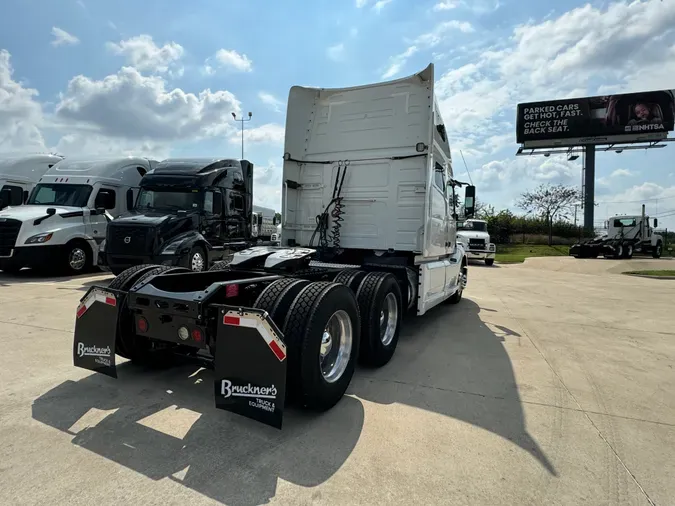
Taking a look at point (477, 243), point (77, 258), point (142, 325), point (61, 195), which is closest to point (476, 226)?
point (477, 243)

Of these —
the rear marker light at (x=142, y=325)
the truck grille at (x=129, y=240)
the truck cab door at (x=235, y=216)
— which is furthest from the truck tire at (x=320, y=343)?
the truck cab door at (x=235, y=216)

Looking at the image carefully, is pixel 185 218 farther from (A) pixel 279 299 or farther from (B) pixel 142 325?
(A) pixel 279 299

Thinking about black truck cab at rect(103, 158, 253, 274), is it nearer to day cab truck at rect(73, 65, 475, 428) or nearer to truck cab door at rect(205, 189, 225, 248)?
truck cab door at rect(205, 189, 225, 248)

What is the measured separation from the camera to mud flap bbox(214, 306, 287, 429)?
262cm

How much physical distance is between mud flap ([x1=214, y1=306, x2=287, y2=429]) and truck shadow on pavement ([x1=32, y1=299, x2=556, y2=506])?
27 centimetres

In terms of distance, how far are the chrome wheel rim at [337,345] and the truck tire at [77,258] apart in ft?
34.5

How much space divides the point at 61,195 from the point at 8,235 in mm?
1953

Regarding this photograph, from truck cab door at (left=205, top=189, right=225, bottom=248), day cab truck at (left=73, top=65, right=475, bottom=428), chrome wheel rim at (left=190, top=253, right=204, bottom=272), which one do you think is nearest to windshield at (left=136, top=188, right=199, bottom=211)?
truck cab door at (left=205, top=189, right=225, bottom=248)

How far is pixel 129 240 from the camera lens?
9117 millimetres

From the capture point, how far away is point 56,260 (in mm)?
10867

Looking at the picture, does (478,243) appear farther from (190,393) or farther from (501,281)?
(190,393)

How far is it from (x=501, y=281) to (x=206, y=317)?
12.6m

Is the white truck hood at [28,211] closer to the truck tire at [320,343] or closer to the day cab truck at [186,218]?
the day cab truck at [186,218]

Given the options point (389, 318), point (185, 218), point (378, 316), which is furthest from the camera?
point (185, 218)
